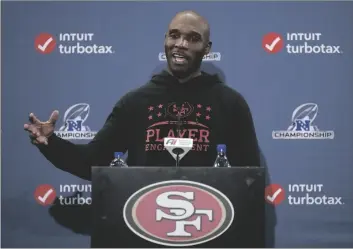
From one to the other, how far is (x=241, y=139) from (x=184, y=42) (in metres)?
0.57

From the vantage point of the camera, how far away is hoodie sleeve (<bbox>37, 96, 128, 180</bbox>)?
8.59ft

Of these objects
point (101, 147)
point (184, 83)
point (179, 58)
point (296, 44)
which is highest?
point (296, 44)

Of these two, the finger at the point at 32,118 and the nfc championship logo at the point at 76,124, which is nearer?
the finger at the point at 32,118

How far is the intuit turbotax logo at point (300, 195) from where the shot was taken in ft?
10.0

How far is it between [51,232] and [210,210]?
5.00ft

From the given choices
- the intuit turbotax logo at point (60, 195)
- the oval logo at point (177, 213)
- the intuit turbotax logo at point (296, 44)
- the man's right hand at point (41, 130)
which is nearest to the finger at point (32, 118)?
the man's right hand at point (41, 130)

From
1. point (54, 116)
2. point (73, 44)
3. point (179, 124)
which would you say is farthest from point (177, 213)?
point (73, 44)

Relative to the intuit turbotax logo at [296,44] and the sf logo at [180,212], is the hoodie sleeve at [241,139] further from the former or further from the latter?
the sf logo at [180,212]

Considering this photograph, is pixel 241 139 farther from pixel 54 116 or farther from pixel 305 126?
pixel 54 116

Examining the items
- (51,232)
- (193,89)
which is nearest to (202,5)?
→ (193,89)

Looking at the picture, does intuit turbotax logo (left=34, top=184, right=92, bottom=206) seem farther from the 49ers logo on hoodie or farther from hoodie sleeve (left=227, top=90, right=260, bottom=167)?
hoodie sleeve (left=227, top=90, right=260, bottom=167)

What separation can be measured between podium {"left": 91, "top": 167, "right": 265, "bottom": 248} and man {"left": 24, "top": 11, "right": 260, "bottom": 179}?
0.73 meters

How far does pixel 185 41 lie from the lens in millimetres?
2646

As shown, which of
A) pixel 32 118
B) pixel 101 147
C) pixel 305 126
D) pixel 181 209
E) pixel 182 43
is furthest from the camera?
pixel 305 126
